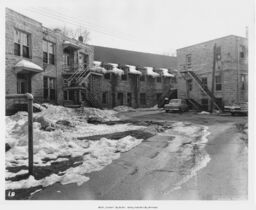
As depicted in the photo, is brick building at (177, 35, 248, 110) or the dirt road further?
brick building at (177, 35, 248, 110)

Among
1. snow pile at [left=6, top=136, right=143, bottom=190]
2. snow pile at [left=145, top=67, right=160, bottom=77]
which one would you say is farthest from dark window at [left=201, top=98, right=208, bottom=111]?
snow pile at [left=6, top=136, right=143, bottom=190]

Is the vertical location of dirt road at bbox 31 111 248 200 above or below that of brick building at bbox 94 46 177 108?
below

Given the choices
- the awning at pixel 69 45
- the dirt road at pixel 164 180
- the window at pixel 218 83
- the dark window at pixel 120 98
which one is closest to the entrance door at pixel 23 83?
the awning at pixel 69 45

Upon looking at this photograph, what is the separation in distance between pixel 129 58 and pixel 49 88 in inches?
436

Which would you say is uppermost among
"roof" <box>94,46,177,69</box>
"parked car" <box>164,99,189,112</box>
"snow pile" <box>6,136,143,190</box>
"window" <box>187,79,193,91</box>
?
"roof" <box>94,46,177,69</box>

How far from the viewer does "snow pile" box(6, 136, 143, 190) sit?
2520 millimetres

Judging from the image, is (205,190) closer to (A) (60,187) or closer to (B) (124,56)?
(A) (60,187)

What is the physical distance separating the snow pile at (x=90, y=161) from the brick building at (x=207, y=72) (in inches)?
316

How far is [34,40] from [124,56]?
11168 millimetres

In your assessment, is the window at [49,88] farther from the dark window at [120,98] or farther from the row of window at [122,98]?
the dark window at [120,98]

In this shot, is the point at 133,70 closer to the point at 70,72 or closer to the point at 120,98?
the point at 120,98

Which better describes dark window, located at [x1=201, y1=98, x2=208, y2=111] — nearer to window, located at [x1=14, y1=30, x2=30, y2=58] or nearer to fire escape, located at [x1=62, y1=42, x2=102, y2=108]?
fire escape, located at [x1=62, y1=42, x2=102, y2=108]

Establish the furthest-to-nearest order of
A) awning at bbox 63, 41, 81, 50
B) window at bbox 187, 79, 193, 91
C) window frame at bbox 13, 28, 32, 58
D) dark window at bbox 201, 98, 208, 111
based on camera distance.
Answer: window at bbox 187, 79, 193, 91 → dark window at bbox 201, 98, 208, 111 → awning at bbox 63, 41, 81, 50 → window frame at bbox 13, 28, 32, 58

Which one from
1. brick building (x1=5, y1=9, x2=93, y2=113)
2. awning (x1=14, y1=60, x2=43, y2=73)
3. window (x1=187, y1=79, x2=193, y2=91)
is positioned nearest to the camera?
brick building (x1=5, y1=9, x2=93, y2=113)
